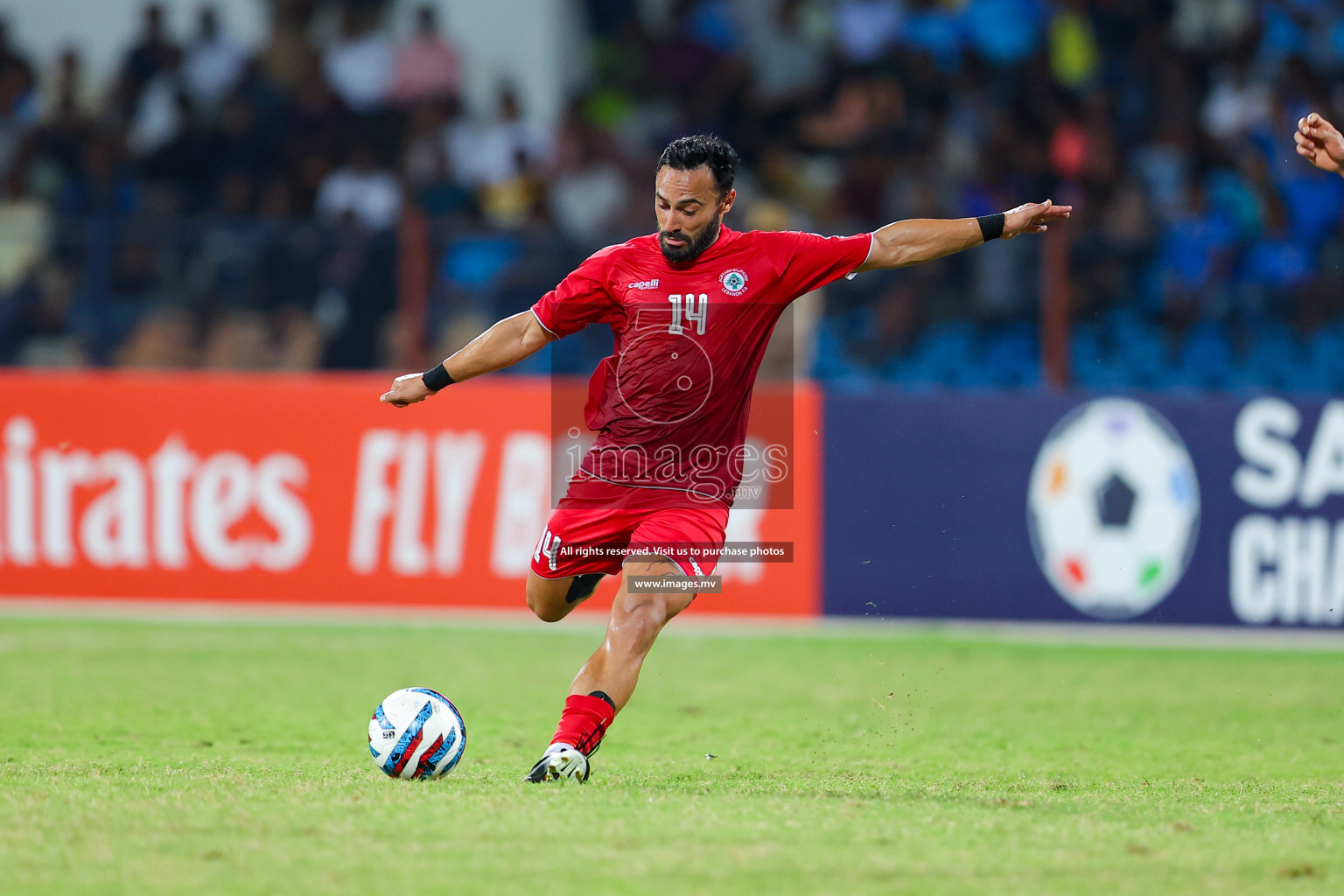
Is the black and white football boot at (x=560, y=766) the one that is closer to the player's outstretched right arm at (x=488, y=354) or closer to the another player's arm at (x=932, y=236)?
the player's outstretched right arm at (x=488, y=354)

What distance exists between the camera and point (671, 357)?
6676 millimetres

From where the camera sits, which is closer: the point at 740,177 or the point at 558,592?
the point at 558,592

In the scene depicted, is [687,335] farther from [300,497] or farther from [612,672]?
[300,497]

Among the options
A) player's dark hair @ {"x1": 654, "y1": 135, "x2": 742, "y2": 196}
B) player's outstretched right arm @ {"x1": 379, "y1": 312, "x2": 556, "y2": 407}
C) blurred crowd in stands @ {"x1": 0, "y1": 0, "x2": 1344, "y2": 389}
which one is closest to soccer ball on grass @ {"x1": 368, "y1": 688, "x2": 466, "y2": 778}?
player's outstretched right arm @ {"x1": 379, "y1": 312, "x2": 556, "y2": 407}

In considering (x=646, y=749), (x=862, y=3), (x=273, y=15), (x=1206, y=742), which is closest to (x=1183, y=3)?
(x=862, y=3)

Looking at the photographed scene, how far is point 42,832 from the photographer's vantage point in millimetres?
5109

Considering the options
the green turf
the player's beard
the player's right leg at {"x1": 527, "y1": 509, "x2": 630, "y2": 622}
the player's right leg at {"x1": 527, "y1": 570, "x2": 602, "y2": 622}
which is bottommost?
Result: the green turf

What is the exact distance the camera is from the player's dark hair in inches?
256

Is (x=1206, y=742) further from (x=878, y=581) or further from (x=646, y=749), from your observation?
(x=878, y=581)

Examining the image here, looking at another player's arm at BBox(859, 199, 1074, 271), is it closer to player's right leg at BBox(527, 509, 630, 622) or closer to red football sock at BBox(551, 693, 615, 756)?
player's right leg at BBox(527, 509, 630, 622)

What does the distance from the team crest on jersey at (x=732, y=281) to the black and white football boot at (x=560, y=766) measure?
74.9 inches

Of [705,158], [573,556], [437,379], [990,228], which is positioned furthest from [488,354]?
[990,228]

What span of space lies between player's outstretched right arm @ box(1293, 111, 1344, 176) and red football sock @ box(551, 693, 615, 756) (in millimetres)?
3428

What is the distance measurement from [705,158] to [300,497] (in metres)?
7.03
